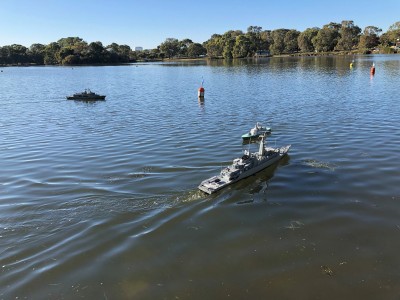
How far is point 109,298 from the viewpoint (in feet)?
47.0

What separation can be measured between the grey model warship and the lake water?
2.08ft

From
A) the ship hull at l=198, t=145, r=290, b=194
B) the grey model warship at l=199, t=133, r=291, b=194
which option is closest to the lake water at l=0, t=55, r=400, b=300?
the ship hull at l=198, t=145, r=290, b=194

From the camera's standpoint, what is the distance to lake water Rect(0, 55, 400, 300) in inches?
595

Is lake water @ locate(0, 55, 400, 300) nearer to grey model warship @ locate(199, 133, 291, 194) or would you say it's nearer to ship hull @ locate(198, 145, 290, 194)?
ship hull @ locate(198, 145, 290, 194)

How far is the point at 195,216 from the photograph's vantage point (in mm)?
20859

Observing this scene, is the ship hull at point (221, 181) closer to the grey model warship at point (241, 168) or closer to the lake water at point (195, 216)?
the grey model warship at point (241, 168)

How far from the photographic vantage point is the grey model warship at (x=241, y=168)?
78.0ft

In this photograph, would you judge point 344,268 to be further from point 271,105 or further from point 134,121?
point 271,105

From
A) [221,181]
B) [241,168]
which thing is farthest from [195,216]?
[241,168]

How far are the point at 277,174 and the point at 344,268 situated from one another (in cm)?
1220

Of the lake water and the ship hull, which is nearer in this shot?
the lake water

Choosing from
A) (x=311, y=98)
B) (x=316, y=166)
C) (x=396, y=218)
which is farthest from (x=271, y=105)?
(x=396, y=218)

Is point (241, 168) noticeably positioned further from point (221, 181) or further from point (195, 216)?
point (195, 216)

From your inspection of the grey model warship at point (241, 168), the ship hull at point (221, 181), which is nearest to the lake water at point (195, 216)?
the ship hull at point (221, 181)
